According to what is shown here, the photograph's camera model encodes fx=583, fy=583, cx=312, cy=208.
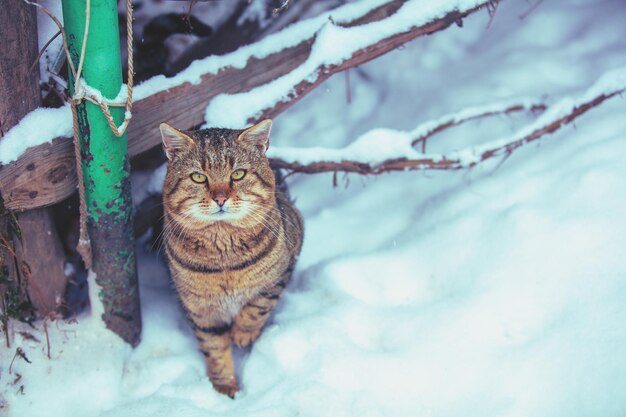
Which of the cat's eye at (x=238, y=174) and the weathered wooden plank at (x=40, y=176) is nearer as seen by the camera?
the weathered wooden plank at (x=40, y=176)

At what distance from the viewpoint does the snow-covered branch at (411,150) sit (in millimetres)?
2518

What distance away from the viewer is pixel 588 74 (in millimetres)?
2945

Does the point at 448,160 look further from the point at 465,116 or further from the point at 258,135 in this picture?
the point at 258,135

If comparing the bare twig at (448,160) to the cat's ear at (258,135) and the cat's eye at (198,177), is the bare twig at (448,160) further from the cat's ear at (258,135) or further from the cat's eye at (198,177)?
the cat's eye at (198,177)

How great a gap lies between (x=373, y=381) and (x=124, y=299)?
1042 millimetres

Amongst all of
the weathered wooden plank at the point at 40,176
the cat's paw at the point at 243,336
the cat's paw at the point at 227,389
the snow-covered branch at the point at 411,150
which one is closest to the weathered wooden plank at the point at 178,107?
the weathered wooden plank at the point at 40,176

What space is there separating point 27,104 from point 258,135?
776mm

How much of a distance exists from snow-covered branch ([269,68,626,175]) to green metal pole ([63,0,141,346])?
2.25 ft

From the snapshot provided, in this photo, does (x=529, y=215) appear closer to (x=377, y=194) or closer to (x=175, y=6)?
(x=377, y=194)

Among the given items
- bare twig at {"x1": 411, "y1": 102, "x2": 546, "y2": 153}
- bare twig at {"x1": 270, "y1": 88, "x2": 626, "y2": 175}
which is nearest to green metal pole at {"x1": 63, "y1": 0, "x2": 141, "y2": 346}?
bare twig at {"x1": 270, "y1": 88, "x2": 626, "y2": 175}

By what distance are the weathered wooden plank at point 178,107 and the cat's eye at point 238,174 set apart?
48 centimetres

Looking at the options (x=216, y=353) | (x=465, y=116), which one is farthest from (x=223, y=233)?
(x=465, y=116)

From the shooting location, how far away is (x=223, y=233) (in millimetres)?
2076

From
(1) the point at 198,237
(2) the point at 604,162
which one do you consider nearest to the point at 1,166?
(1) the point at 198,237
